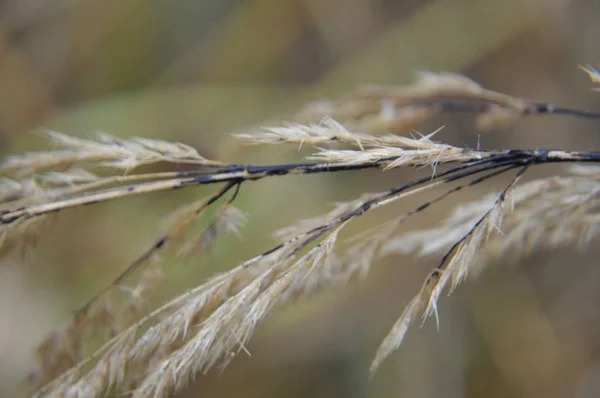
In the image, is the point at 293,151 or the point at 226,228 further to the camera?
the point at 293,151

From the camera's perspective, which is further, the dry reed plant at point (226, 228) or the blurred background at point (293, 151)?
the blurred background at point (293, 151)

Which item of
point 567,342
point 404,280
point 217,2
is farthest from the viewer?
point 217,2

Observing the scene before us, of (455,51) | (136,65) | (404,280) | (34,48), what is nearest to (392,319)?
(404,280)

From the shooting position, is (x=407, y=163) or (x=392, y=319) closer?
(x=407, y=163)

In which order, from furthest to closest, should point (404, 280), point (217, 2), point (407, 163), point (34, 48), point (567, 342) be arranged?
point (217, 2), point (34, 48), point (404, 280), point (567, 342), point (407, 163)

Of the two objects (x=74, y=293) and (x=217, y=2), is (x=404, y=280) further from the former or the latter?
(x=217, y=2)
